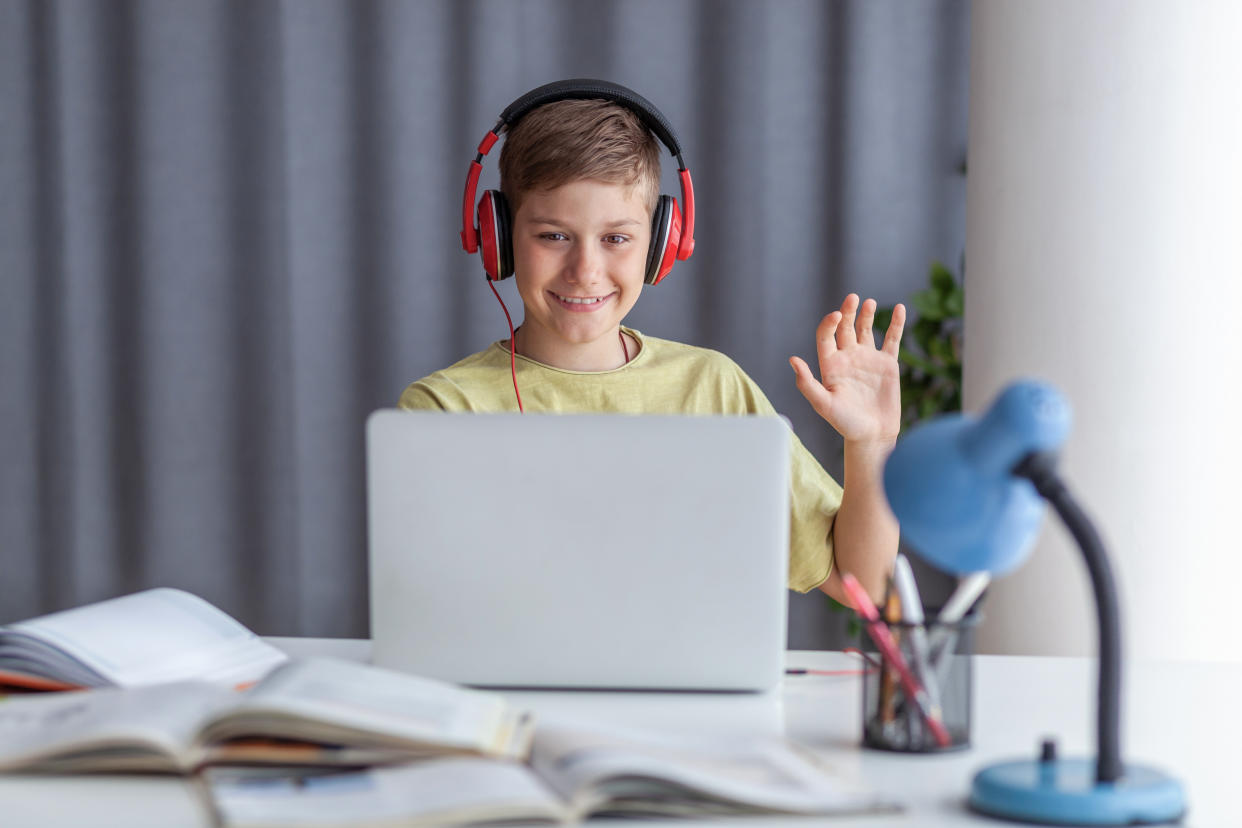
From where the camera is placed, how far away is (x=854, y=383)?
4.33ft

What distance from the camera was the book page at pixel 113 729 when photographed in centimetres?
64

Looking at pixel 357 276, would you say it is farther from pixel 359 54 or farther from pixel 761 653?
pixel 761 653

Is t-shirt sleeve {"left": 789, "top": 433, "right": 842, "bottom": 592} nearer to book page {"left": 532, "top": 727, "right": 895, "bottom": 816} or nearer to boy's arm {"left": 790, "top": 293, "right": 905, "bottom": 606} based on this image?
boy's arm {"left": 790, "top": 293, "right": 905, "bottom": 606}

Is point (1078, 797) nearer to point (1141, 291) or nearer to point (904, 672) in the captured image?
point (904, 672)

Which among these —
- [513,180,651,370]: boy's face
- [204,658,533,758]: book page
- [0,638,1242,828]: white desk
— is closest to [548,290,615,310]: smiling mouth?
[513,180,651,370]: boy's face

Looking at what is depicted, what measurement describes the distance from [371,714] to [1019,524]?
37cm

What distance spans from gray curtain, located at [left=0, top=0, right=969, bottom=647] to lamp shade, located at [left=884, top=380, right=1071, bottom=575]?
203cm

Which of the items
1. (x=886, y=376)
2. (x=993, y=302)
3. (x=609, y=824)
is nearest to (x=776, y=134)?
(x=993, y=302)

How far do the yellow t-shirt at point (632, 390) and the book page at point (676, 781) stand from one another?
2.38ft

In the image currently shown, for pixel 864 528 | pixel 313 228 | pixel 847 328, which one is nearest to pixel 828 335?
pixel 847 328

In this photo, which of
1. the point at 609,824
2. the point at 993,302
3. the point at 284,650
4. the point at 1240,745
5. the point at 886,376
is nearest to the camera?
the point at 609,824

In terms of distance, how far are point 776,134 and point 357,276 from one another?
3.39ft

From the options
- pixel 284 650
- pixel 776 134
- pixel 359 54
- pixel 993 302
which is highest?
pixel 359 54

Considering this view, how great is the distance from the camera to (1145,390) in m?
1.64
